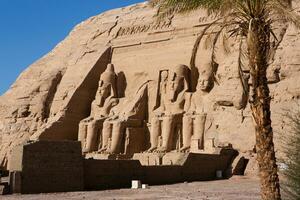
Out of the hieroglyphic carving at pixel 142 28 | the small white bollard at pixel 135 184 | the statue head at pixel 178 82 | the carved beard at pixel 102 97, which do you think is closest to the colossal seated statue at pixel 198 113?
the statue head at pixel 178 82

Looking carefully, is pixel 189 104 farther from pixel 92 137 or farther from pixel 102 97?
pixel 102 97

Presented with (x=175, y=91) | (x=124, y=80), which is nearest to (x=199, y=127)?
(x=175, y=91)

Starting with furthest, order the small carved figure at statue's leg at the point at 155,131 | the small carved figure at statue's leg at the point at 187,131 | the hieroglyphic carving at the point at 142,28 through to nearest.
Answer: the hieroglyphic carving at the point at 142,28 < the small carved figure at statue's leg at the point at 155,131 < the small carved figure at statue's leg at the point at 187,131

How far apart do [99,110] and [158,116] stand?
3.99 metres

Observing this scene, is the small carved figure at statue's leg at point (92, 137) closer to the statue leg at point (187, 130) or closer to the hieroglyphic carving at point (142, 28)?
the statue leg at point (187, 130)

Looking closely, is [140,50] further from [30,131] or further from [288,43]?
[288,43]

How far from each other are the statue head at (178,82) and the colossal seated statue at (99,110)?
11.5ft

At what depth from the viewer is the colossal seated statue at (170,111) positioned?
2355 cm

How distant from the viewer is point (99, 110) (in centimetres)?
2688

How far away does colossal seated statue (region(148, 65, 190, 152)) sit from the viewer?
77.3 feet

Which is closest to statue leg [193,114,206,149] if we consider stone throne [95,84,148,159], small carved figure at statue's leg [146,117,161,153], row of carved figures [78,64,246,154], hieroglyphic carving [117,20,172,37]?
row of carved figures [78,64,246,154]

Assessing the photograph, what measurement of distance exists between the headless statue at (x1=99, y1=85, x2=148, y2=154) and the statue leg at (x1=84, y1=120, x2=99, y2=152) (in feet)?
1.57

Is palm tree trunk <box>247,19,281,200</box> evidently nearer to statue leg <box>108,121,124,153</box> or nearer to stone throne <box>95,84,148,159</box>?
stone throne <box>95,84,148,159</box>

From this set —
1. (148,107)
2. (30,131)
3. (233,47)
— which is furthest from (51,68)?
(233,47)
